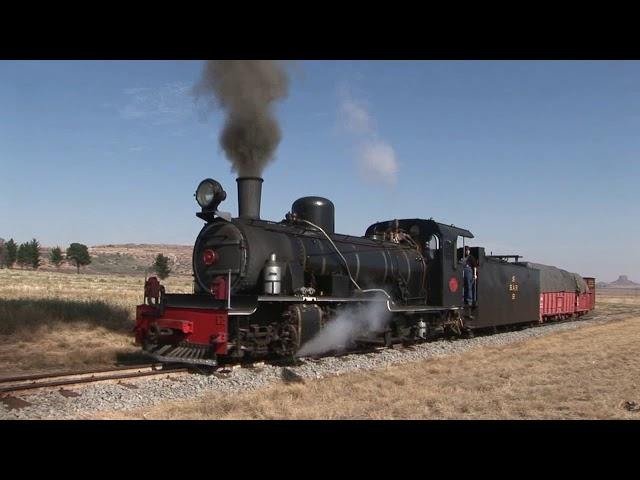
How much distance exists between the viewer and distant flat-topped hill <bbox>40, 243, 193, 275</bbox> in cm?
12044

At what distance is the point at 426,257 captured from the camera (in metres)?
16.0

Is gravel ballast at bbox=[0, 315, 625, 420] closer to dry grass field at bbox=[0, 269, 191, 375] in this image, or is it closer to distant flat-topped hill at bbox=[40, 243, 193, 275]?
dry grass field at bbox=[0, 269, 191, 375]

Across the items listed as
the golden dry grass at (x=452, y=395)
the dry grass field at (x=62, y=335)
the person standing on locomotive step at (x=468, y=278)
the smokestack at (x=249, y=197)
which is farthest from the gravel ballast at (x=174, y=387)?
the person standing on locomotive step at (x=468, y=278)

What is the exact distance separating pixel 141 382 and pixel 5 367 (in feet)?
11.5

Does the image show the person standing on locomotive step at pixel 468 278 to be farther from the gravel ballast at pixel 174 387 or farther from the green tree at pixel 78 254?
the green tree at pixel 78 254

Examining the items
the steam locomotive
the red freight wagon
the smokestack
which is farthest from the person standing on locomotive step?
the smokestack

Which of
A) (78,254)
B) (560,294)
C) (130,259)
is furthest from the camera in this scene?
(130,259)

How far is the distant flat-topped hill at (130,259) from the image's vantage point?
120 metres

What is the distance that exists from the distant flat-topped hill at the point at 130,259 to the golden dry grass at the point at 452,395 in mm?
102770

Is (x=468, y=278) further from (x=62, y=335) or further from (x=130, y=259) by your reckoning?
(x=130, y=259)

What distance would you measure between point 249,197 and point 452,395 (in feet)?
19.0

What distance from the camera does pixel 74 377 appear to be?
938cm

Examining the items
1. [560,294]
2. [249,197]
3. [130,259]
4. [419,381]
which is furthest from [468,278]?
[130,259]
